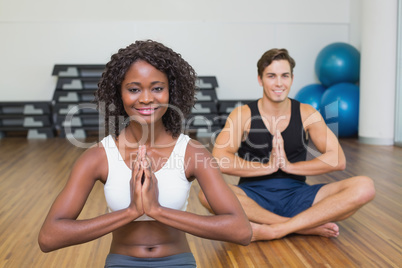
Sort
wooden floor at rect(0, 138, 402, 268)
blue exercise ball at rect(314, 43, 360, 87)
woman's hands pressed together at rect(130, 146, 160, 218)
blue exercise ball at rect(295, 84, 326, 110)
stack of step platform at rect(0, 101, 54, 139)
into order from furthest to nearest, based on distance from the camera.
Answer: stack of step platform at rect(0, 101, 54, 139)
blue exercise ball at rect(295, 84, 326, 110)
blue exercise ball at rect(314, 43, 360, 87)
wooden floor at rect(0, 138, 402, 268)
woman's hands pressed together at rect(130, 146, 160, 218)

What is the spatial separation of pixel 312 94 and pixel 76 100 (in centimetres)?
308

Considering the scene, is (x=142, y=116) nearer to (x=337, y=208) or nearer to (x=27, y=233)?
(x=337, y=208)

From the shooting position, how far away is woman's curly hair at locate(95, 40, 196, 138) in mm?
1298

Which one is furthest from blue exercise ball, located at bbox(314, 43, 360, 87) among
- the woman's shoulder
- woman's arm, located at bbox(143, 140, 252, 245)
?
the woman's shoulder

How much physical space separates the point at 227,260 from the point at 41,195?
168cm

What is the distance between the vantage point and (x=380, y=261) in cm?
204

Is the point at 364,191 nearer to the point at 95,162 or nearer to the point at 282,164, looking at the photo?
the point at 282,164

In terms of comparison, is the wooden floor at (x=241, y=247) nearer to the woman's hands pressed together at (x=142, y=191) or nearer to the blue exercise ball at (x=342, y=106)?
the woman's hands pressed together at (x=142, y=191)

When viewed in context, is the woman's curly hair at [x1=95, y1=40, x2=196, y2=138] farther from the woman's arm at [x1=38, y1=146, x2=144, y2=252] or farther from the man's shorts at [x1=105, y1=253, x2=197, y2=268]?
the man's shorts at [x1=105, y1=253, x2=197, y2=268]

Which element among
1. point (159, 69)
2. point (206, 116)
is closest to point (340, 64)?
point (206, 116)

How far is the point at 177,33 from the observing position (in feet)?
21.0

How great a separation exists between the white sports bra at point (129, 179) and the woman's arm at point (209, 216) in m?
0.03

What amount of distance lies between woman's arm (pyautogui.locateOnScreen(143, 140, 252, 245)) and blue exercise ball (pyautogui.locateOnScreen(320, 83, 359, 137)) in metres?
4.44

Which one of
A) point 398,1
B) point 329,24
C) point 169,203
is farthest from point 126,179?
point 329,24
